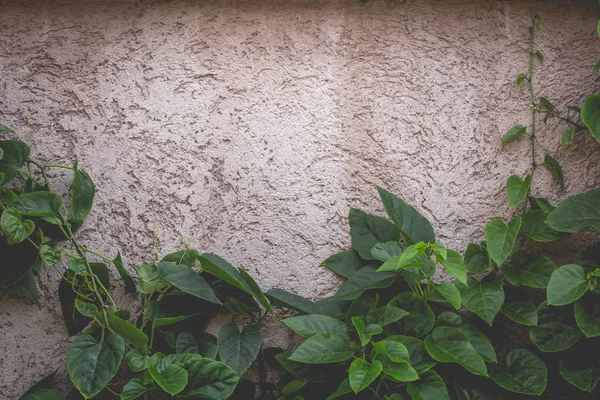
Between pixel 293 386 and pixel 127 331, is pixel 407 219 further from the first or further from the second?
pixel 127 331

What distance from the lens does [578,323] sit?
3.73ft

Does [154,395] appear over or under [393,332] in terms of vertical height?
under

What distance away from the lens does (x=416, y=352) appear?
1144 mm

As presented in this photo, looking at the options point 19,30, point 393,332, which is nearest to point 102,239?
point 19,30

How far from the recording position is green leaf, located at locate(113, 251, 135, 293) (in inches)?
47.0

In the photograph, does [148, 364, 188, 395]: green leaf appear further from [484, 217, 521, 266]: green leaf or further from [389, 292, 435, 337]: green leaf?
[484, 217, 521, 266]: green leaf

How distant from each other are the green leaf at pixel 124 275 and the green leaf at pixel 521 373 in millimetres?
794

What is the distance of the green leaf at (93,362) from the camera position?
1054 mm

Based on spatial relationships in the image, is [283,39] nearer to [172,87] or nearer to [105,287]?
[172,87]

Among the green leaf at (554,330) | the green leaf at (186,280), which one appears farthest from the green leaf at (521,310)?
the green leaf at (186,280)

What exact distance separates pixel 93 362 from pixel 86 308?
0.12 m

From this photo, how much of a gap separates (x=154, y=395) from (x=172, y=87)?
68 centimetres

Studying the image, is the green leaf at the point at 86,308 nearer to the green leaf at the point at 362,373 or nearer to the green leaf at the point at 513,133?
the green leaf at the point at 362,373

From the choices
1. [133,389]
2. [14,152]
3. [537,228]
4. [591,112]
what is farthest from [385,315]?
[14,152]
